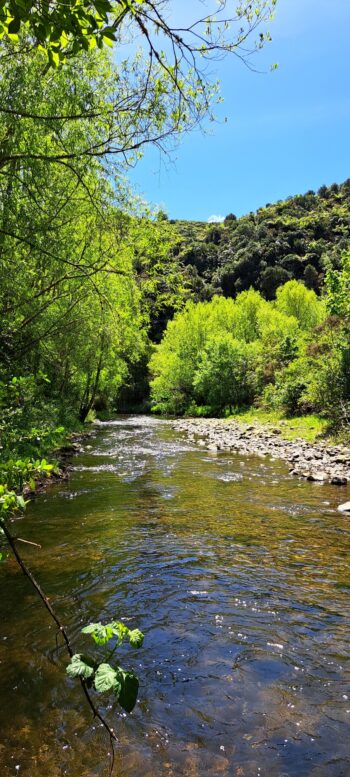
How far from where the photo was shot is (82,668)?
6.89ft

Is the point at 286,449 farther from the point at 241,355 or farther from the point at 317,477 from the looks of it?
the point at 241,355

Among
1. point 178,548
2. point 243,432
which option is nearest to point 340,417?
point 243,432

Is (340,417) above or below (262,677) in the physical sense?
above

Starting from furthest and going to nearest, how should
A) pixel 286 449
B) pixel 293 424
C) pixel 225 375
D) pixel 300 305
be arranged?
pixel 300 305
pixel 225 375
pixel 293 424
pixel 286 449

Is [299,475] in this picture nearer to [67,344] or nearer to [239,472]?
[239,472]

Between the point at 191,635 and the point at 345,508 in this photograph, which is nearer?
→ the point at 191,635

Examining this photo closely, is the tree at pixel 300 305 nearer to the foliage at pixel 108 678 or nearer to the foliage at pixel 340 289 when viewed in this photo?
the foliage at pixel 340 289

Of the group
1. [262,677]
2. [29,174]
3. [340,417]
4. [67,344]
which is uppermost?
[29,174]

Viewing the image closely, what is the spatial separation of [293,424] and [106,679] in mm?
25692

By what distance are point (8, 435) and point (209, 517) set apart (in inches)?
219

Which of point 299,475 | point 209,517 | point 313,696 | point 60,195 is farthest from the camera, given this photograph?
point 299,475

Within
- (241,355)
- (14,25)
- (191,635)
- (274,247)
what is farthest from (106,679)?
(274,247)

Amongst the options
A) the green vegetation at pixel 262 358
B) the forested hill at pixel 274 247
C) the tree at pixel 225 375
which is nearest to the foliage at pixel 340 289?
the green vegetation at pixel 262 358

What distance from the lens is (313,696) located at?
4.50 meters
